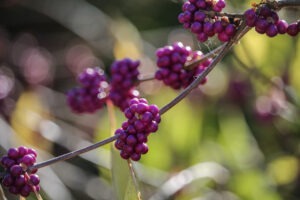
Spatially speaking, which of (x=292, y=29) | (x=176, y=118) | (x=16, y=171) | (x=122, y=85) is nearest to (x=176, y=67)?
(x=122, y=85)

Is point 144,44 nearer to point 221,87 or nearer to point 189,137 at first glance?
point 221,87

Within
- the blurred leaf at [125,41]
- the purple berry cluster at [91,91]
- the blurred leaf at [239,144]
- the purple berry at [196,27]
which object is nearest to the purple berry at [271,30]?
the purple berry at [196,27]

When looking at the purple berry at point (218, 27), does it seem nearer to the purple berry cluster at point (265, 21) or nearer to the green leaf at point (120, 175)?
the purple berry cluster at point (265, 21)

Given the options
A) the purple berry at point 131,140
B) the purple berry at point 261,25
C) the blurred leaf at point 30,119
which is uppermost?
the blurred leaf at point 30,119

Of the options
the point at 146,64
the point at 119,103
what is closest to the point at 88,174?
the point at 146,64

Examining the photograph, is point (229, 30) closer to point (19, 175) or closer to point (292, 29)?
point (292, 29)
